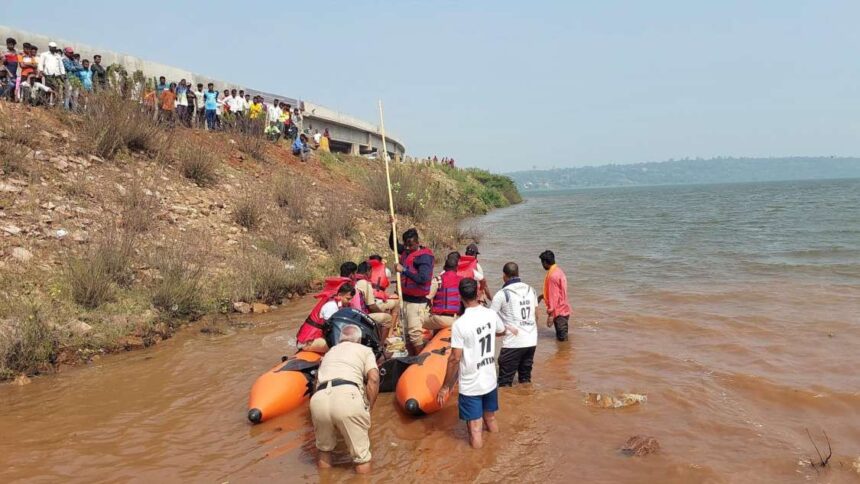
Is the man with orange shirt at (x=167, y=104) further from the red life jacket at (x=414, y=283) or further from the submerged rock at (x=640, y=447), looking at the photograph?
the submerged rock at (x=640, y=447)

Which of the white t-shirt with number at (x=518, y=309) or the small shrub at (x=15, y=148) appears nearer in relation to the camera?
the white t-shirt with number at (x=518, y=309)

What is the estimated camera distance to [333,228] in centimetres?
1453

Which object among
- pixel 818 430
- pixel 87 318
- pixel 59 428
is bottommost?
pixel 818 430

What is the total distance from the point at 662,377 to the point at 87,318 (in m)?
8.06

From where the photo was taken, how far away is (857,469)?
441 cm

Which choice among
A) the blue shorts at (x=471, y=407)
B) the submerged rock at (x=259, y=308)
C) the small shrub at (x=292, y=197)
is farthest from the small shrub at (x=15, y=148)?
the blue shorts at (x=471, y=407)

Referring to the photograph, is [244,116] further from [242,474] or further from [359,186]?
[242,474]

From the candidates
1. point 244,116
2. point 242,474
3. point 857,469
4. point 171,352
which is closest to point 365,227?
point 244,116

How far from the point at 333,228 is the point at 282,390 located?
29.5 ft

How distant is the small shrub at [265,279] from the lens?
34.0 ft

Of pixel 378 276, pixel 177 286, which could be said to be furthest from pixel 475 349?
pixel 177 286

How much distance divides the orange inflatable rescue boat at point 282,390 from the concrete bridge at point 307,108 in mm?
14514

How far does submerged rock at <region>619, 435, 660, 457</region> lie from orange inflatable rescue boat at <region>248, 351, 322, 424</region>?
3.36m

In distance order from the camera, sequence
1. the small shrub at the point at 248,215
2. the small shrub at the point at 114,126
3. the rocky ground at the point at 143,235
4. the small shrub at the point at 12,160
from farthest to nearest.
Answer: the small shrub at the point at 248,215 → the small shrub at the point at 114,126 → the small shrub at the point at 12,160 → the rocky ground at the point at 143,235
